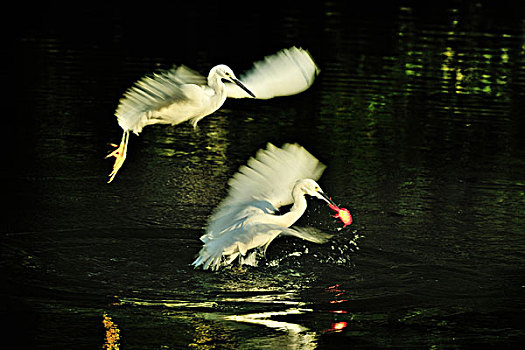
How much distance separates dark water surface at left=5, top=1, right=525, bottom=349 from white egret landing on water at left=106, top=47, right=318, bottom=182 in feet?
3.79

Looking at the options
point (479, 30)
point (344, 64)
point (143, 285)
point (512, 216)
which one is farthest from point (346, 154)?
point (479, 30)

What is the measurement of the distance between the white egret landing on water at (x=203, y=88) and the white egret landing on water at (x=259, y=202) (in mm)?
735

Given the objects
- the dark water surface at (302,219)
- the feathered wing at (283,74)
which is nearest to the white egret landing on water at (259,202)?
the dark water surface at (302,219)

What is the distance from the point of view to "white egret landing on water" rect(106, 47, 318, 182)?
378 inches

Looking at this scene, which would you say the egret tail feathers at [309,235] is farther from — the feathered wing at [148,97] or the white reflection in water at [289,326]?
the feathered wing at [148,97]

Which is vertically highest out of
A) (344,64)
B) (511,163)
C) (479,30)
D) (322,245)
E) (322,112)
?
(479,30)

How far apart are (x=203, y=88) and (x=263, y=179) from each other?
1.31m

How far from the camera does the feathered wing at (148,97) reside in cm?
973

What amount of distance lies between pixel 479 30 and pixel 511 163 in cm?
1565

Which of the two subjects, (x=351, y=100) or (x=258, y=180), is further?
(x=351, y=100)

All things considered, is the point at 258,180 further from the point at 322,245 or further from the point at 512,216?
the point at 512,216

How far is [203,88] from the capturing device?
10055mm

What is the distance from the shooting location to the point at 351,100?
17.4 metres

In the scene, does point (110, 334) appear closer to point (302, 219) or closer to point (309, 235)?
point (309, 235)
